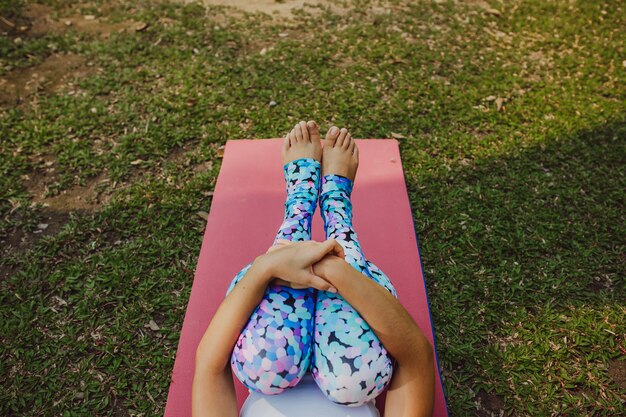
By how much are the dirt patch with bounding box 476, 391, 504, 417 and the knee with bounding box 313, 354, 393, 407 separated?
0.72 m

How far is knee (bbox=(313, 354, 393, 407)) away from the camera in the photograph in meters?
1.47

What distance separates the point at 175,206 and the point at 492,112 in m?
2.18

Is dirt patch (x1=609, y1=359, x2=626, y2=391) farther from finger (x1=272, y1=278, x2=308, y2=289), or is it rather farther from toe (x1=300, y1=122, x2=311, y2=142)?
toe (x1=300, y1=122, x2=311, y2=142)

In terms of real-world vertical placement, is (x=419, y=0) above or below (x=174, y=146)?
above

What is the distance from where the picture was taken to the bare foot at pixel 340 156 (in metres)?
2.23

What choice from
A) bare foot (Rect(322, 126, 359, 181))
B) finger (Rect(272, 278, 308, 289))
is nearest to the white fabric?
finger (Rect(272, 278, 308, 289))

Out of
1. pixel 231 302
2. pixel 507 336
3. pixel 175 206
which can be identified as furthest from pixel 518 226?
pixel 175 206

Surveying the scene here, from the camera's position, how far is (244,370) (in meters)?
1.52

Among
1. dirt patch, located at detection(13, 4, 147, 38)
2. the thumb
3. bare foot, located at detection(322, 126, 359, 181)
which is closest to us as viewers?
the thumb

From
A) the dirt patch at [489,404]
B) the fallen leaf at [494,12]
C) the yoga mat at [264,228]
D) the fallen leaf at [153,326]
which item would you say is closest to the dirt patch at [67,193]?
the yoga mat at [264,228]

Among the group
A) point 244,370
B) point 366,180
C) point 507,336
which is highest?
point 244,370

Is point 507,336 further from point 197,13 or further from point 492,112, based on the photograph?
point 197,13

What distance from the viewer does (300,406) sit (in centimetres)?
156

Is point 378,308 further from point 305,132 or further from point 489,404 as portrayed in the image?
point 305,132
